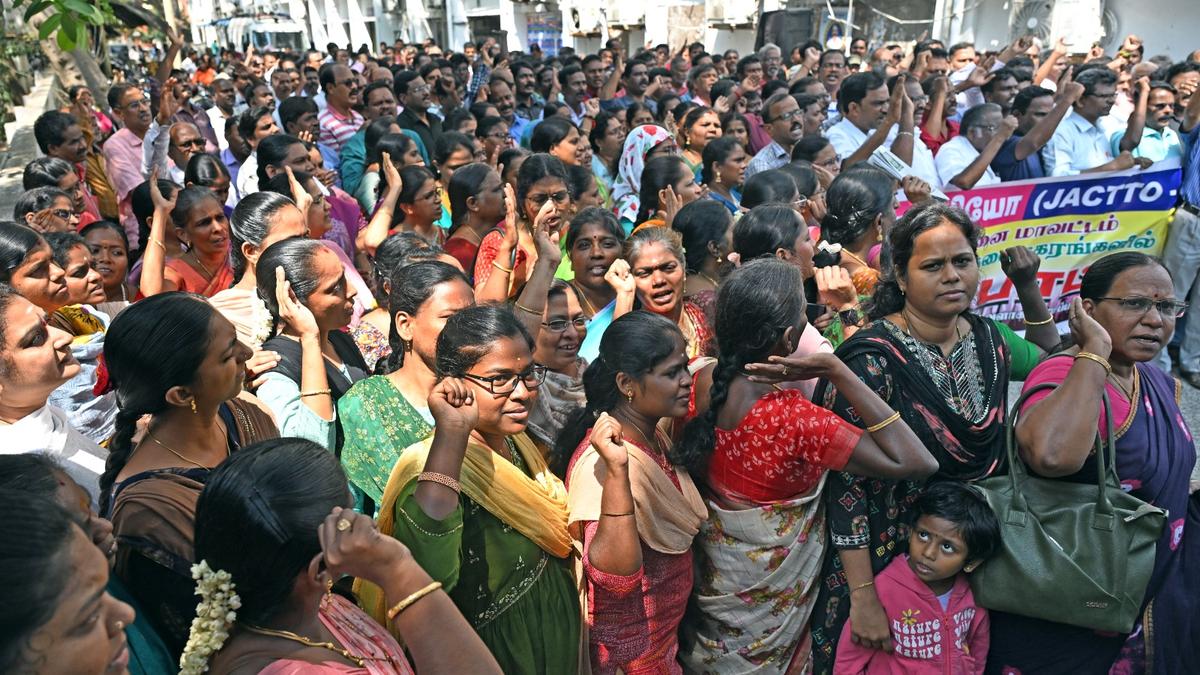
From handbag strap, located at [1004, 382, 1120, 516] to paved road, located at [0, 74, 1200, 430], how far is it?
10.5 ft

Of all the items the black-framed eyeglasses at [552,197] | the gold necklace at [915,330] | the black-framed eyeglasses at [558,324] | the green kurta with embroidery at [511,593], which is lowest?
the green kurta with embroidery at [511,593]

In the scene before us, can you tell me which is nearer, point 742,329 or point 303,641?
point 303,641

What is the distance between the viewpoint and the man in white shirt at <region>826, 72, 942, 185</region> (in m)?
6.03

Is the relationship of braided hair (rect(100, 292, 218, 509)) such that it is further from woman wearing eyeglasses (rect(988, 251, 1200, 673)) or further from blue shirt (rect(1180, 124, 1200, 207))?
blue shirt (rect(1180, 124, 1200, 207))

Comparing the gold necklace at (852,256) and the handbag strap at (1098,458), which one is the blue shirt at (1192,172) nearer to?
the gold necklace at (852,256)

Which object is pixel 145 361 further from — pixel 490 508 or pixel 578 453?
pixel 578 453

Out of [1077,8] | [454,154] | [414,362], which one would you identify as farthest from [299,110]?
[1077,8]

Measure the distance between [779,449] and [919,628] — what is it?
65cm

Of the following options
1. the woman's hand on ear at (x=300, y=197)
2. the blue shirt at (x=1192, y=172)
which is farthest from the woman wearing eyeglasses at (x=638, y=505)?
the blue shirt at (x=1192, y=172)

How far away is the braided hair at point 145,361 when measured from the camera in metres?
2.14

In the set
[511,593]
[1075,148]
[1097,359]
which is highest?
[1097,359]

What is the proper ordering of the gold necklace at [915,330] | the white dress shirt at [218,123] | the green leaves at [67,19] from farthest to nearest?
the white dress shirt at [218,123]
the green leaves at [67,19]
the gold necklace at [915,330]

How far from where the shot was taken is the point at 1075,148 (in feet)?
22.3

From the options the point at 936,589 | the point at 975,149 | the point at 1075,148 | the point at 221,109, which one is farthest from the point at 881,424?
the point at 221,109
